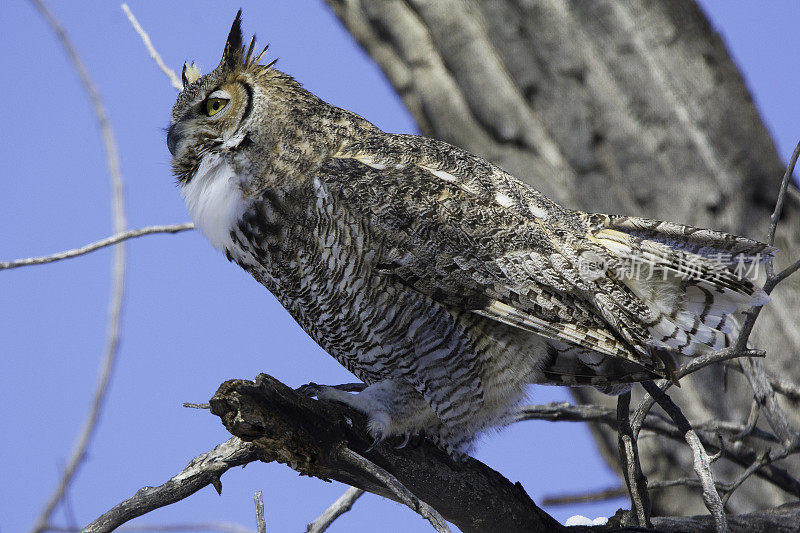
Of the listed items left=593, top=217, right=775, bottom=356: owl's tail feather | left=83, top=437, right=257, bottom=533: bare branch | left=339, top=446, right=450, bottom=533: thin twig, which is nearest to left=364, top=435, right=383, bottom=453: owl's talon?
left=339, top=446, right=450, bottom=533: thin twig

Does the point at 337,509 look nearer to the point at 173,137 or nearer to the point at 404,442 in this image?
the point at 404,442

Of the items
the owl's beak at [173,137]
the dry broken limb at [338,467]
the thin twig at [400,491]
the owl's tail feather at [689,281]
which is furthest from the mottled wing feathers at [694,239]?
the owl's beak at [173,137]

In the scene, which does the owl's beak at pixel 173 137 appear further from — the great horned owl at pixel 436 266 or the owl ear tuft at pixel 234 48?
the owl ear tuft at pixel 234 48

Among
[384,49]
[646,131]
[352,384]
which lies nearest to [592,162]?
[646,131]

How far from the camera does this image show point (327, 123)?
2012 millimetres

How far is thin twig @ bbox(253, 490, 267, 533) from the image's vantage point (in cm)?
152

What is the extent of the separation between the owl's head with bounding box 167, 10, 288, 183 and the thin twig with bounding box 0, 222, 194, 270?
29 centimetres

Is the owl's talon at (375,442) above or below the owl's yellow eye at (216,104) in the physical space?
below

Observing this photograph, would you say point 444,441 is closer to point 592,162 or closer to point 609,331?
point 609,331

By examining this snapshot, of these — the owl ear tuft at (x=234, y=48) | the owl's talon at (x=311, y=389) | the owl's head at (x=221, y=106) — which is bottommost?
the owl's talon at (x=311, y=389)

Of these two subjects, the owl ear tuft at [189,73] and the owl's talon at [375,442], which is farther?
the owl ear tuft at [189,73]

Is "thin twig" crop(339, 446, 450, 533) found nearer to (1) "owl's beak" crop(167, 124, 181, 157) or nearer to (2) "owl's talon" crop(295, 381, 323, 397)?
(2) "owl's talon" crop(295, 381, 323, 397)

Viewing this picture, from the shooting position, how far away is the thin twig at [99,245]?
202 cm

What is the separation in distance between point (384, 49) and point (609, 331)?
77.2 inches
